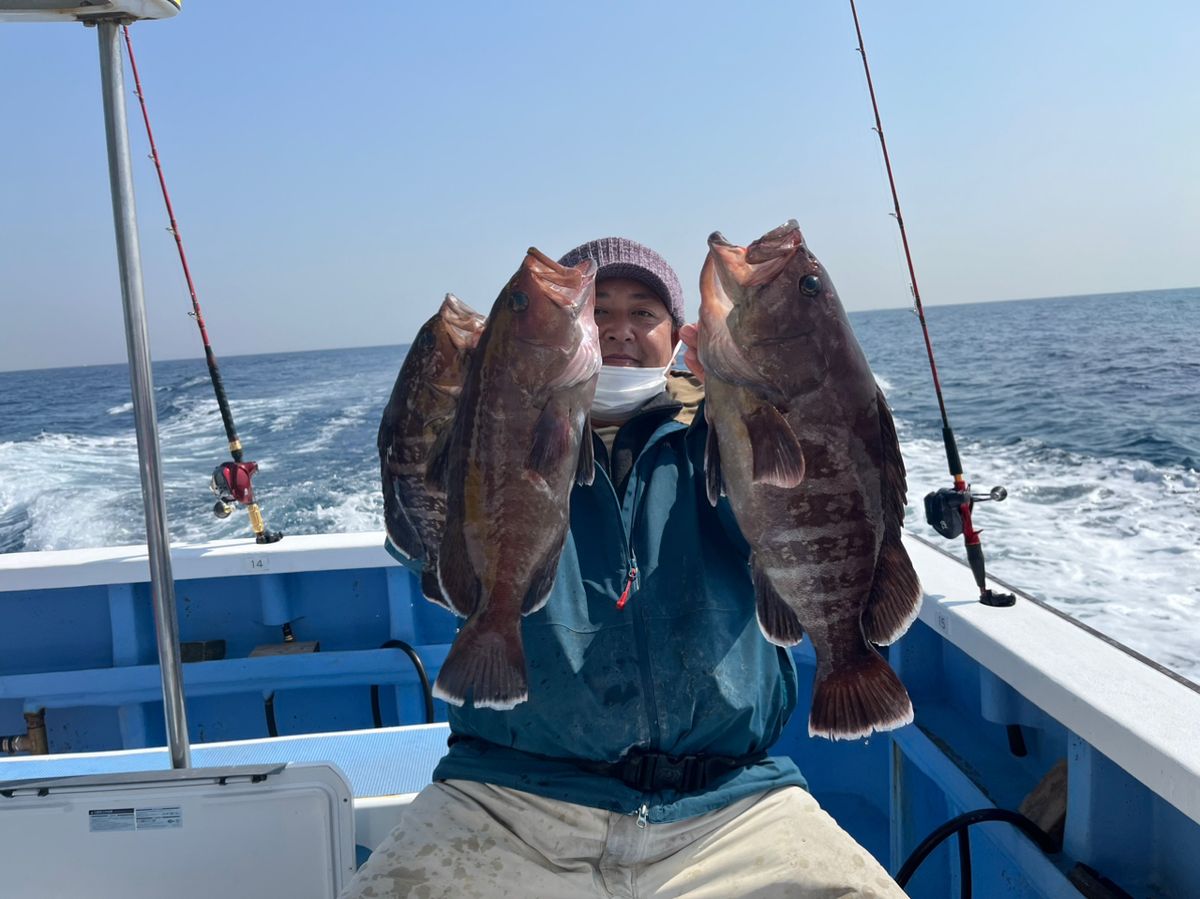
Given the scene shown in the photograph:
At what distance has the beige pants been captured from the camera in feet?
6.39

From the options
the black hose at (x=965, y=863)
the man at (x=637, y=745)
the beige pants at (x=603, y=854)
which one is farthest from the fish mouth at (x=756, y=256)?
the black hose at (x=965, y=863)

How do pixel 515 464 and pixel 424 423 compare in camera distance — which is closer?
pixel 515 464

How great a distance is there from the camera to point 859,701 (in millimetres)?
1918

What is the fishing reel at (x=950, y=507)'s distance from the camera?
3469 millimetres

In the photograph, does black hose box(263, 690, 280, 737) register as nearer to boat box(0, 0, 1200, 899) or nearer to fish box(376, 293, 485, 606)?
boat box(0, 0, 1200, 899)

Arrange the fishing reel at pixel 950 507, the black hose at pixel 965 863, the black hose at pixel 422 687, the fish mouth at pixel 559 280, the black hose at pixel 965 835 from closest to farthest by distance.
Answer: the fish mouth at pixel 559 280 → the black hose at pixel 965 835 → the black hose at pixel 965 863 → the fishing reel at pixel 950 507 → the black hose at pixel 422 687

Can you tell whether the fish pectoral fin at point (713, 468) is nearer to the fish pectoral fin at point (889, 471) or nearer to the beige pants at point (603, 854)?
the fish pectoral fin at point (889, 471)

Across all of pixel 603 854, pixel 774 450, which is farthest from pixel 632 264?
pixel 603 854

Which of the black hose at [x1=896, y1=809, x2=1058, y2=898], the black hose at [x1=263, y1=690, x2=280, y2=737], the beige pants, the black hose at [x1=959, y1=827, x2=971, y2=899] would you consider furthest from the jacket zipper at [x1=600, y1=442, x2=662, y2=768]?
the black hose at [x1=263, y1=690, x2=280, y2=737]

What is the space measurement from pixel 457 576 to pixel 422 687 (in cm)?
214

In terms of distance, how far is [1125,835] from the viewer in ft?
7.56

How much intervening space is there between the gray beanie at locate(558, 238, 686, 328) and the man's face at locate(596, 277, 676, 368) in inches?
1.0

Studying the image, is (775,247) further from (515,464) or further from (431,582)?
(431,582)

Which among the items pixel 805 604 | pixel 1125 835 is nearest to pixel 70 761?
pixel 805 604
